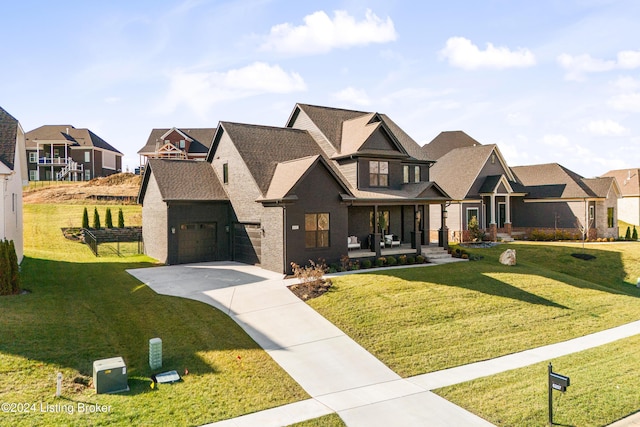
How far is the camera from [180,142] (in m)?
56.9

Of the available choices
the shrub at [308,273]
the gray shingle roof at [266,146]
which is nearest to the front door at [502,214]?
the gray shingle roof at [266,146]

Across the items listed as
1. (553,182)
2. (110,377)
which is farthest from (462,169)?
(110,377)

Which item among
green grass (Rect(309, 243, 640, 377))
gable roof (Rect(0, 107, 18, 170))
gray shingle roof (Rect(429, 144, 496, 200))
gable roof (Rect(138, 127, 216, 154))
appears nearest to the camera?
green grass (Rect(309, 243, 640, 377))

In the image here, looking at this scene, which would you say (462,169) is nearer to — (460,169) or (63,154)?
(460,169)

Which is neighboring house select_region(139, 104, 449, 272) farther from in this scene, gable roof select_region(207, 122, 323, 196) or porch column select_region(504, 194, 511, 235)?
porch column select_region(504, 194, 511, 235)

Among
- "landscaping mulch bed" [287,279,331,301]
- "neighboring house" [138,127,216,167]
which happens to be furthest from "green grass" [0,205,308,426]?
"neighboring house" [138,127,216,167]

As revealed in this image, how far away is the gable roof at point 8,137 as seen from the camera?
1784 centimetres

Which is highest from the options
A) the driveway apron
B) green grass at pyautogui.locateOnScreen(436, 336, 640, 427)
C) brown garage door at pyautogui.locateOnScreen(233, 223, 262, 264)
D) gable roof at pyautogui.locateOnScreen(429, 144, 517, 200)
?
gable roof at pyautogui.locateOnScreen(429, 144, 517, 200)

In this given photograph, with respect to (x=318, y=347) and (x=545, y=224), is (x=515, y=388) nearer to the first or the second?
(x=318, y=347)

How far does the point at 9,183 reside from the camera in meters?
19.0

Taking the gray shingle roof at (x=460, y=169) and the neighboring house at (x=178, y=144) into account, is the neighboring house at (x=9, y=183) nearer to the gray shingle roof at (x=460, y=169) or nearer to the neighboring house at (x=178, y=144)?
the gray shingle roof at (x=460, y=169)

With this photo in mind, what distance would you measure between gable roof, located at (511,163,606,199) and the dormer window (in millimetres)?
18474

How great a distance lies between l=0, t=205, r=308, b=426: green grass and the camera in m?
8.41

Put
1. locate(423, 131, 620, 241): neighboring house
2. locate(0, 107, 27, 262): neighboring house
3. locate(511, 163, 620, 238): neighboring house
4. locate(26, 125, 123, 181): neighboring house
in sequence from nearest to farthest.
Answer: locate(0, 107, 27, 262): neighboring house → locate(423, 131, 620, 241): neighboring house → locate(511, 163, 620, 238): neighboring house → locate(26, 125, 123, 181): neighboring house
